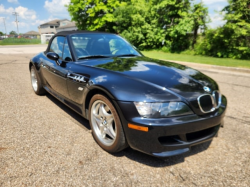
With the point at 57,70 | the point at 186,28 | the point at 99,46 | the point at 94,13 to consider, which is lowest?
the point at 57,70

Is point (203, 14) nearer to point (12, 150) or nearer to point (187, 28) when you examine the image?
point (187, 28)

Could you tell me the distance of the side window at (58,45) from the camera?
11.1 ft

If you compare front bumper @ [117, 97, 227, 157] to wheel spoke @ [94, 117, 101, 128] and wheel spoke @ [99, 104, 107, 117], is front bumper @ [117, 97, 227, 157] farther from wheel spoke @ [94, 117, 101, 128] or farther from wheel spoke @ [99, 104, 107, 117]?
wheel spoke @ [94, 117, 101, 128]

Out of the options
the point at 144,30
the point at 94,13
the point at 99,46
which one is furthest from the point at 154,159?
the point at 94,13

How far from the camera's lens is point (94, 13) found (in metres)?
31.2

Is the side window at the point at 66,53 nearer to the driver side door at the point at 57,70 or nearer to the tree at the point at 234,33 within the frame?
the driver side door at the point at 57,70

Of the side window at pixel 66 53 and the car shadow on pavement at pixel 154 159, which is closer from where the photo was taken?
the car shadow on pavement at pixel 154 159

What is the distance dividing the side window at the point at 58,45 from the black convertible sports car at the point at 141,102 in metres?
0.43

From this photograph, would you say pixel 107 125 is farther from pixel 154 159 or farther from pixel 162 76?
pixel 162 76

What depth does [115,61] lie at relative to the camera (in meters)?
2.80

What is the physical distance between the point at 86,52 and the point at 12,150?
1657 mm

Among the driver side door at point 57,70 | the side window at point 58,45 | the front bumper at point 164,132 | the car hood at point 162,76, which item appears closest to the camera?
the front bumper at point 164,132

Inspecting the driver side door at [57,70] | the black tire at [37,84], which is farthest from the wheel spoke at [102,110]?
the black tire at [37,84]

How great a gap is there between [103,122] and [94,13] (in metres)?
32.0
